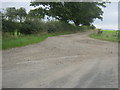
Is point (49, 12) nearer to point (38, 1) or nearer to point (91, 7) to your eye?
point (38, 1)

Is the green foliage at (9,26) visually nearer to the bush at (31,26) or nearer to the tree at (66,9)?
the bush at (31,26)

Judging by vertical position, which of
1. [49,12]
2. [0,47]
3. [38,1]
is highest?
[38,1]

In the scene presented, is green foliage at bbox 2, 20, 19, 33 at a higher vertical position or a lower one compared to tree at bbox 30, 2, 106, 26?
lower

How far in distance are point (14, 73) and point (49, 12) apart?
84.4 ft

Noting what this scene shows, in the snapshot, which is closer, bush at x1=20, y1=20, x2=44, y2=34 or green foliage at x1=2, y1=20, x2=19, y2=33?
green foliage at x1=2, y1=20, x2=19, y2=33

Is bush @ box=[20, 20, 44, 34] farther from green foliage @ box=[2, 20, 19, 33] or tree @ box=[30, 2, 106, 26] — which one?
tree @ box=[30, 2, 106, 26]

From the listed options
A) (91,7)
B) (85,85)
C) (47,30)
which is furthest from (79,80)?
(91,7)

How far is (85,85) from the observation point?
10.1 ft

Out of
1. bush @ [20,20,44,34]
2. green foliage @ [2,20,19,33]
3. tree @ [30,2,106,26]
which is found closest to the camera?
green foliage @ [2,20,19,33]

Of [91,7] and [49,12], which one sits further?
[91,7]

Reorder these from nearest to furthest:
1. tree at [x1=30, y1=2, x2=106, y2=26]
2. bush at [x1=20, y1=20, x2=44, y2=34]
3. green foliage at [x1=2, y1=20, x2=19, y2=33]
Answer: green foliage at [x1=2, y1=20, x2=19, y2=33] < bush at [x1=20, y1=20, x2=44, y2=34] < tree at [x1=30, y1=2, x2=106, y2=26]

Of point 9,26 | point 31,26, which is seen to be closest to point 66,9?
point 31,26

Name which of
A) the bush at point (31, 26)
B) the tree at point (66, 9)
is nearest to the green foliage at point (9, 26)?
the bush at point (31, 26)

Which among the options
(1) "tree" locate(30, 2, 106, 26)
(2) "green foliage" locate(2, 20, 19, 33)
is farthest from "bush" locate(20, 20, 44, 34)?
(1) "tree" locate(30, 2, 106, 26)
